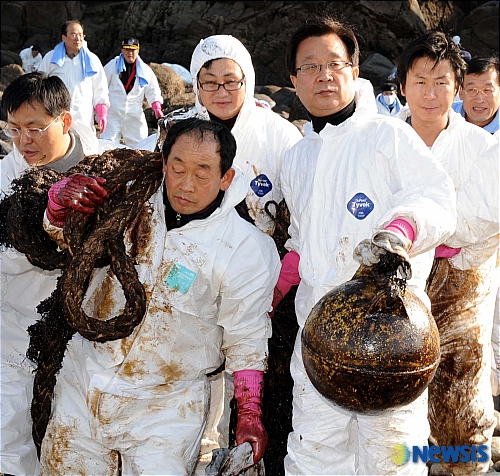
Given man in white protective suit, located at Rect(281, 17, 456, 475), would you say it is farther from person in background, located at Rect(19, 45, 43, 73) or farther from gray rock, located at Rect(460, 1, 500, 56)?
gray rock, located at Rect(460, 1, 500, 56)

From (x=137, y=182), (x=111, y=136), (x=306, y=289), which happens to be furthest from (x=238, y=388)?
(x=111, y=136)

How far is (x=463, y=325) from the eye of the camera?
3584 millimetres

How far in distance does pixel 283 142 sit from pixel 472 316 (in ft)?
4.43

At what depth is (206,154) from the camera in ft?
9.50

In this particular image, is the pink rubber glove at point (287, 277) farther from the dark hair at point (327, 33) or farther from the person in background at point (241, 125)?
the dark hair at point (327, 33)

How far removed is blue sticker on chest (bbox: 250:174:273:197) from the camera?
375cm

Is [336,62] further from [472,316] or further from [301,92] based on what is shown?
[472,316]

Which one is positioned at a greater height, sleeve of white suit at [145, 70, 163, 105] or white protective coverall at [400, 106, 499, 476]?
sleeve of white suit at [145, 70, 163, 105]

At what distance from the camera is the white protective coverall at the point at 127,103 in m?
10.8

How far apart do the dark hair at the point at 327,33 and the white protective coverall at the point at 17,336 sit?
1.28 meters

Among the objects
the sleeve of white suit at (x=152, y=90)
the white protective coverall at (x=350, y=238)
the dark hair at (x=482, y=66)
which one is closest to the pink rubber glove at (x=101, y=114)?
the sleeve of white suit at (x=152, y=90)

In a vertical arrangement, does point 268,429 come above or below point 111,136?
below

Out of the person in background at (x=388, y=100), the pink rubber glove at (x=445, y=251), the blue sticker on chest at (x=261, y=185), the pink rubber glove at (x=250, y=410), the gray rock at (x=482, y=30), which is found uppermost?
the gray rock at (x=482, y=30)

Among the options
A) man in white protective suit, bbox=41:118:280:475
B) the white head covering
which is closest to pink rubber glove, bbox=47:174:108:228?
man in white protective suit, bbox=41:118:280:475
